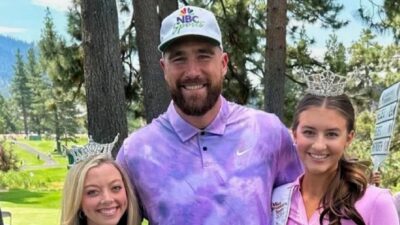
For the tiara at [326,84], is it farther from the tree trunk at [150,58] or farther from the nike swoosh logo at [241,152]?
the tree trunk at [150,58]

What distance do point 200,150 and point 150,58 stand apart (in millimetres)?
6138

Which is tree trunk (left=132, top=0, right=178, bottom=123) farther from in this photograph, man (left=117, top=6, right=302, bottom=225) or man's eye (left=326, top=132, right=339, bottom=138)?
man's eye (left=326, top=132, right=339, bottom=138)

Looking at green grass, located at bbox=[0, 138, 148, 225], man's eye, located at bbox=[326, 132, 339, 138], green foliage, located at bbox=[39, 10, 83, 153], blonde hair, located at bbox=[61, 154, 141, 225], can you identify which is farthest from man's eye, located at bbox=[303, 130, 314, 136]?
green foliage, located at bbox=[39, 10, 83, 153]

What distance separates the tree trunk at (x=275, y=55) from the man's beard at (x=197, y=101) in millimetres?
6613

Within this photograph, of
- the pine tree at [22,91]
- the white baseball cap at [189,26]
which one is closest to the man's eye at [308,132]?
the white baseball cap at [189,26]

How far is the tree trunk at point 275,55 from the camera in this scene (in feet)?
29.2

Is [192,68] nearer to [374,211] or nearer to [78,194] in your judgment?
[78,194]

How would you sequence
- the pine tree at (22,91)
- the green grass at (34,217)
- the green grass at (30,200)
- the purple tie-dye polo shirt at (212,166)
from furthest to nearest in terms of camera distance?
1. the pine tree at (22,91)
2. the green grass at (30,200)
3. the green grass at (34,217)
4. the purple tie-dye polo shirt at (212,166)

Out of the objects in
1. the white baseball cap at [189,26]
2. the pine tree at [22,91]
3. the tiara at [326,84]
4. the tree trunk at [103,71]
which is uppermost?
the pine tree at [22,91]

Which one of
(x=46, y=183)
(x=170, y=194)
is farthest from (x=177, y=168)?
(x=46, y=183)

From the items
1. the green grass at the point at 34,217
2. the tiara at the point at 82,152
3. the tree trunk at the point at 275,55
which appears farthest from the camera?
the green grass at the point at 34,217

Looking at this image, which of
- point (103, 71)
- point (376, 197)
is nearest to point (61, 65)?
point (103, 71)

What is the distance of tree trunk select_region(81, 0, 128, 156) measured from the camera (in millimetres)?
6285

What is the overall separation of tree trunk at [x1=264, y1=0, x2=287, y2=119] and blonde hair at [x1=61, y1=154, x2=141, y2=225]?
6.59m
